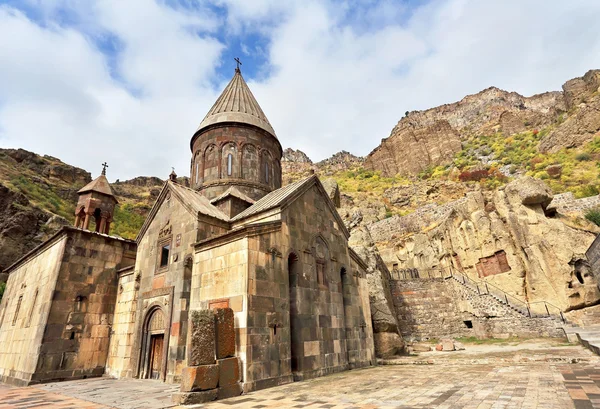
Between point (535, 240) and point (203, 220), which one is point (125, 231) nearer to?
point (203, 220)

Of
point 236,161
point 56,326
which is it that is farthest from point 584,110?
point 56,326

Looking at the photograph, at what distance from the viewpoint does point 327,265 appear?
9500mm

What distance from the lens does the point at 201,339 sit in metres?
5.54

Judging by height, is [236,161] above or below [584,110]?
below

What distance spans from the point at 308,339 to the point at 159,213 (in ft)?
21.5

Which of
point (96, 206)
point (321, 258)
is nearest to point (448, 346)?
point (321, 258)

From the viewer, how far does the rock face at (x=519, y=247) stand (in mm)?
13852

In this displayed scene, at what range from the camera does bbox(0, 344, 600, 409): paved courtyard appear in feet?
13.4

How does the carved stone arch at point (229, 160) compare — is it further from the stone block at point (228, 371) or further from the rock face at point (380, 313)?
the stone block at point (228, 371)

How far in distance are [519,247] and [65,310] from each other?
19409 mm

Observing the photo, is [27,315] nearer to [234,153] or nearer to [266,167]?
[234,153]

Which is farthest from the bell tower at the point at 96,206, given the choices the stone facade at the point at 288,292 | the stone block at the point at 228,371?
the stone block at the point at 228,371

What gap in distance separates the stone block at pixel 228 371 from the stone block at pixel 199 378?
5.8 inches

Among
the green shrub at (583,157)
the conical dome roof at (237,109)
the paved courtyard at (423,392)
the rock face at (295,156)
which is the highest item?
the rock face at (295,156)
